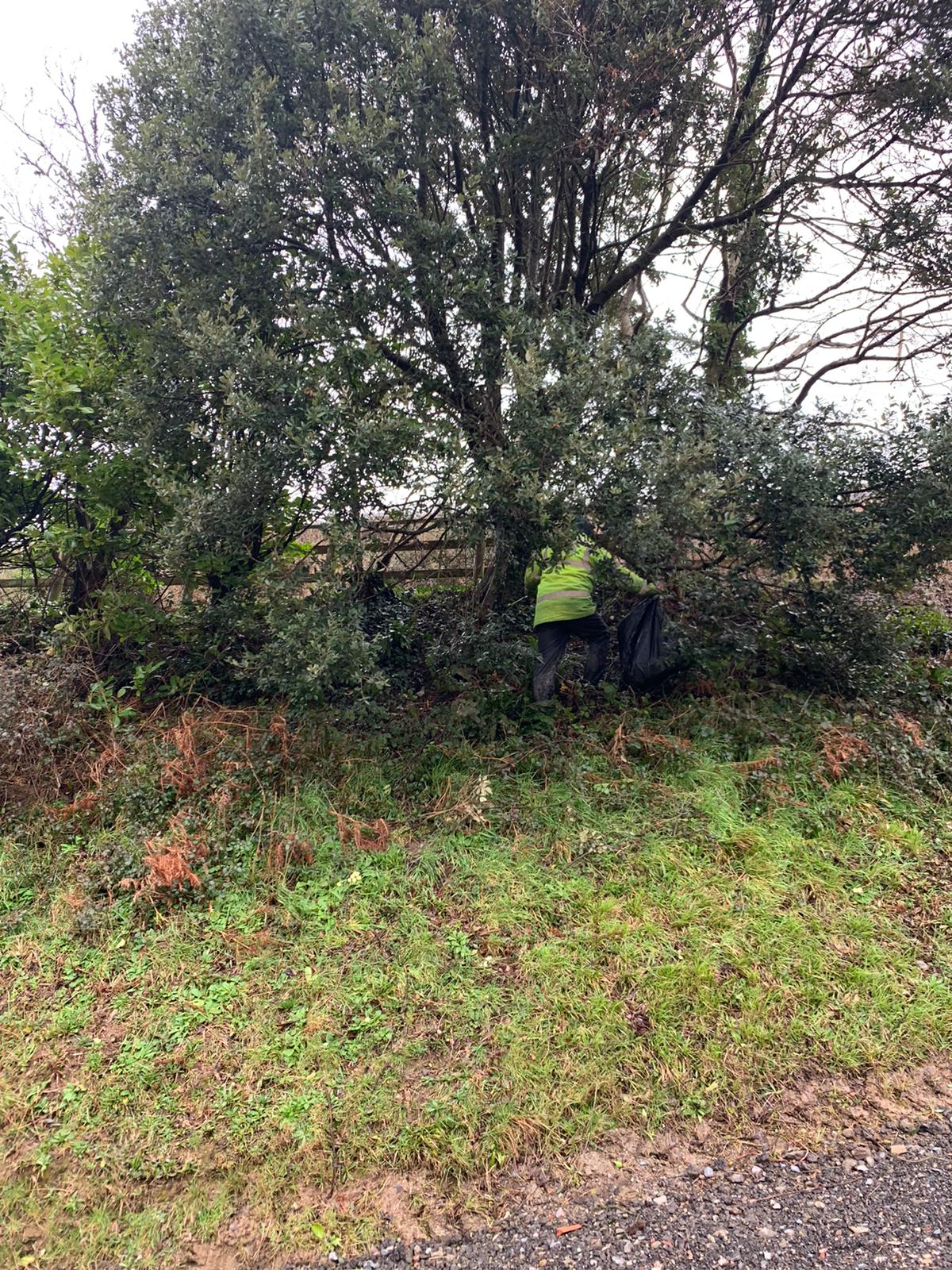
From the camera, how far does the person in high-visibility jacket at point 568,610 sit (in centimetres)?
490

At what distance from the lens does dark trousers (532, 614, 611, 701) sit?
5223 mm

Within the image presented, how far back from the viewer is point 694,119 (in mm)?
5414

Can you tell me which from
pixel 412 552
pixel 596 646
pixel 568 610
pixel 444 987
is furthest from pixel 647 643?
pixel 444 987

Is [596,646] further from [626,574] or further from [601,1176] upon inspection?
[601,1176]

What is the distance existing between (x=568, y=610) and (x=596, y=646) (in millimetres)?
514

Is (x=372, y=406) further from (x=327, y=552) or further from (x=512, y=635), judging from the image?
(x=512, y=635)

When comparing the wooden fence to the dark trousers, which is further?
the dark trousers

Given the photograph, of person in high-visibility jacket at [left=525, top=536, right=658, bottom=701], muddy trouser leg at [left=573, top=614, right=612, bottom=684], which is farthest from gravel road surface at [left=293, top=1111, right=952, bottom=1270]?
muddy trouser leg at [left=573, top=614, right=612, bottom=684]

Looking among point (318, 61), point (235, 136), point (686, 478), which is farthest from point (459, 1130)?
point (318, 61)

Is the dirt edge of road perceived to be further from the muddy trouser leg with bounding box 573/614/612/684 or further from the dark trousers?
the muddy trouser leg with bounding box 573/614/612/684

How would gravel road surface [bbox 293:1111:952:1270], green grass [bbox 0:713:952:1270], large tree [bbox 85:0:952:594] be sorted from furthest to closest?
large tree [bbox 85:0:952:594], green grass [bbox 0:713:952:1270], gravel road surface [bbox 293:1111:952:1270]

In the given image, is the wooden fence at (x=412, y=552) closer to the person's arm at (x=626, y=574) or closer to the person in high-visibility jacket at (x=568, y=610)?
the person in high-visibility jacket at (x=568, y=610)

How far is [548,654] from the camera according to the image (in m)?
5.26

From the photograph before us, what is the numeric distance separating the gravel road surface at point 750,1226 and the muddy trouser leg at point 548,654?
3.03m
